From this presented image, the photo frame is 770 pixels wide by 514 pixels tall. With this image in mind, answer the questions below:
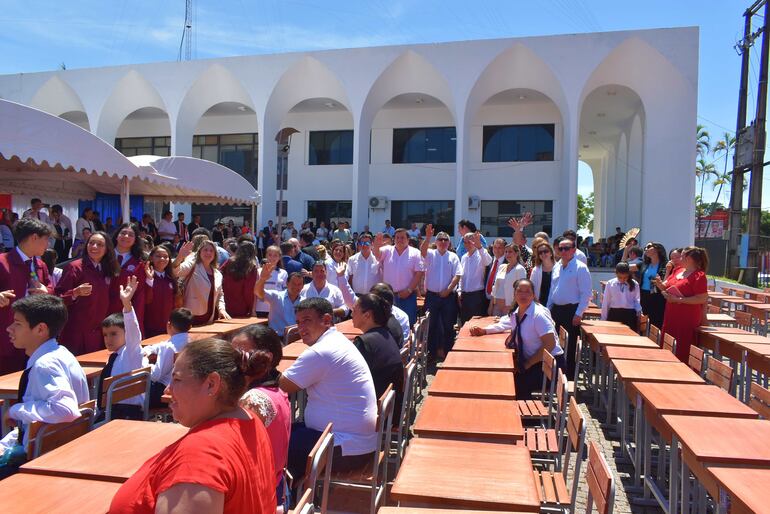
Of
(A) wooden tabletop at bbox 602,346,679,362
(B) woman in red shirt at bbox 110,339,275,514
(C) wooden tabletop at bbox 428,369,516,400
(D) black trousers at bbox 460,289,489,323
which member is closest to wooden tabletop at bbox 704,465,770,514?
(C) wooden tabletop at bbox 428,369,516,400

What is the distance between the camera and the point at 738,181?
2016 centimetres

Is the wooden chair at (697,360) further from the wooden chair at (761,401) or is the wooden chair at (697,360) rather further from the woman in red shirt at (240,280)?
the woman in red shirt at (240,280)

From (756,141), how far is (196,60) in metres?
18.8

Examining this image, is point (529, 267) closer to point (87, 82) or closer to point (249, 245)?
point (249, 245)

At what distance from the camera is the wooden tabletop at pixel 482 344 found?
498 cm

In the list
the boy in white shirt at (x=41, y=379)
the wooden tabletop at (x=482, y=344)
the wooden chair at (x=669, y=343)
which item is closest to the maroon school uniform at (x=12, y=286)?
the boy in white shirt at (x=41, y=379)

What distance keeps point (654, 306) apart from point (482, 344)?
3455 mm

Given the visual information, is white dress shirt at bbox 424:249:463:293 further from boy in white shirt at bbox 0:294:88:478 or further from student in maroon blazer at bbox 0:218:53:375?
boy in white shirt at bbox 0:294:88:478

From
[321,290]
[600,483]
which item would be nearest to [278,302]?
[321,290]

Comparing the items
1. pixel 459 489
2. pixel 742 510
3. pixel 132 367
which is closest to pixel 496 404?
pixel 459 489

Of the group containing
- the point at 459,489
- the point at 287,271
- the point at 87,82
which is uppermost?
the point at 87,82

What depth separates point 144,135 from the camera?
76.8 ft

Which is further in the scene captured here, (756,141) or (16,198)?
(756,141)

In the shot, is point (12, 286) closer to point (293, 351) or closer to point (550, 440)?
point (293, 351)
